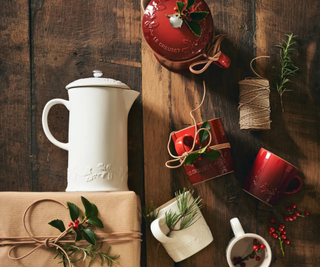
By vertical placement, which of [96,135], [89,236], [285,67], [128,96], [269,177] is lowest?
[89,236]

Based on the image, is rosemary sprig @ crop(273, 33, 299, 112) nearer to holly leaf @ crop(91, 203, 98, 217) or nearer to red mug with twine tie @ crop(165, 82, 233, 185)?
red mug with twine tie @ crop(165, 82, 233, 185)

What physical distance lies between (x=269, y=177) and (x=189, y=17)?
0.50m

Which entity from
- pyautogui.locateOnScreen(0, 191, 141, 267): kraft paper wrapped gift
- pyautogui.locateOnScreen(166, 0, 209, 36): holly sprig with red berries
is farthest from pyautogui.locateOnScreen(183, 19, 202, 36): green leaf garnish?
pyautogui.locateOnScreen(0, 191, 141, 267): kraft paper wrapped gift

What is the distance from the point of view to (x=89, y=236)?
783 millimetres

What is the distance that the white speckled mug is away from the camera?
34.5 inches

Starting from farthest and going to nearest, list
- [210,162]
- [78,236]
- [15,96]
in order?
1. [15,96]
2. [210,162]
3. [78,236]

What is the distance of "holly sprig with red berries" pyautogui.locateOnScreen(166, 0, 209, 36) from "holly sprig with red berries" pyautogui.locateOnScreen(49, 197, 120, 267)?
52 centimetres

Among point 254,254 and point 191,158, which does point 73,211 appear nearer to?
point 191,158

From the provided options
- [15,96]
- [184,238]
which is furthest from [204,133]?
[15,96]

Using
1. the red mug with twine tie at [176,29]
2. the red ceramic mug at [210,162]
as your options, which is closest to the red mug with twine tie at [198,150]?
the red ceramic mug at [210,162]

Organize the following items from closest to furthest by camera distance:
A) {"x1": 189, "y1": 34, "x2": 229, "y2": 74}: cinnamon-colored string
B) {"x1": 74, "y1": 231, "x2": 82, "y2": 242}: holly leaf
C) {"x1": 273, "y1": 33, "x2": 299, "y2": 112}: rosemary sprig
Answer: {"x1": 74, "y1": 231, "x2": 82, "y2": 242}: holly leaf < {"x1": 189, "y1": 34, "x2": 229, "y2": 74}: cinnamon-colored string < {"x1": 273, "y1": 33, "x2": 299, "y2": 112}: rosemary sprig

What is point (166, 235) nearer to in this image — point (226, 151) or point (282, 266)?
point (226, 151)

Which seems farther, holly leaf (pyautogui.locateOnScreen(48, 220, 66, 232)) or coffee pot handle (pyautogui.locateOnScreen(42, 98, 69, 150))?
coffee pot handle (pyautogui.locateOnScreen(42, 98, 69, 150))

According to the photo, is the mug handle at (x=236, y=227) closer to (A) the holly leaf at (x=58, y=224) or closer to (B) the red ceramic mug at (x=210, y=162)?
(B) the red ceramic mug at (x=210, y=162)
